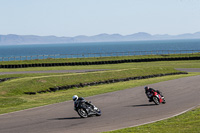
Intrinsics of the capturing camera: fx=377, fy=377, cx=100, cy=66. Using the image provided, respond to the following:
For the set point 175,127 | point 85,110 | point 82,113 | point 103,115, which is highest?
point 175,127

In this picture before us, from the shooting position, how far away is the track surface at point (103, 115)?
16888 mm

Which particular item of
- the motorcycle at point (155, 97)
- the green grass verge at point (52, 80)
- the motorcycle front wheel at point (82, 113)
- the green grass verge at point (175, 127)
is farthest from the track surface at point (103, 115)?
the green grass verge at point (52, 80)

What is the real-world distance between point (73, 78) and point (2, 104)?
13217 mm

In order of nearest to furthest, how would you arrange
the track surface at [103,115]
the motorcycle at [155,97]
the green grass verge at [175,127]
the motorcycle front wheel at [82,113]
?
the green grass verge at [175,127] < the track surface at [103,115] < the motorcycle front wheel at [82,113] < the motorcycle at [155,97]

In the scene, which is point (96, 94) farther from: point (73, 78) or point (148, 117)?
point (148, 117)

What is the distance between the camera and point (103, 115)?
20109 millimetres

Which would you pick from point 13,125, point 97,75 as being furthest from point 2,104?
point 97,75

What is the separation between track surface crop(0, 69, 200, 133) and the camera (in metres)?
16.9

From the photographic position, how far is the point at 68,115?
2056 cm

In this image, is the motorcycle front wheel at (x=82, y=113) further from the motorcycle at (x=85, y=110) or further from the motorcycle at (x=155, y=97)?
the motorcycle at (x=155, y=97)

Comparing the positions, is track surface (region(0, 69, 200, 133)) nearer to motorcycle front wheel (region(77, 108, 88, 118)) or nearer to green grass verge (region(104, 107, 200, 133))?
motorcycle front wheel (region(77, 108, 88, 118))

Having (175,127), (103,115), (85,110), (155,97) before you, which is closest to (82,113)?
(85,110)

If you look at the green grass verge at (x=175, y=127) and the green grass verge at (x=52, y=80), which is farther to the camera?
the green grass verge at (x=52, y=80)

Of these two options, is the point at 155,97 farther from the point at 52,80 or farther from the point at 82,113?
the point at 52,80
